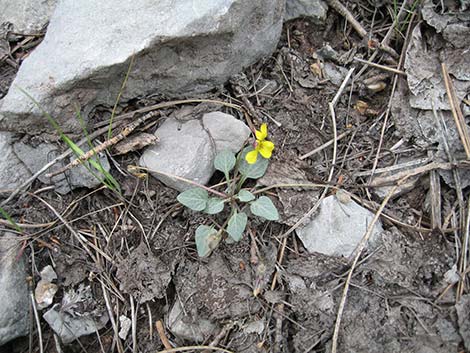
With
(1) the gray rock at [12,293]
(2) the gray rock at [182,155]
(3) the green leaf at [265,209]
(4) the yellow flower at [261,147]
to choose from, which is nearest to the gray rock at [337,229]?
(3) the green leaf at [265,209]

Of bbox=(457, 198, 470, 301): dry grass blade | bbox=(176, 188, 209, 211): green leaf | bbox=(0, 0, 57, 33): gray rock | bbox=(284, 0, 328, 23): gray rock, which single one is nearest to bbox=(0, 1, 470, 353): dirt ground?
bbox=(457, 198, 470, 301): dry grass blade

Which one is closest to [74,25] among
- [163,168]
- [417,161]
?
[163,168]

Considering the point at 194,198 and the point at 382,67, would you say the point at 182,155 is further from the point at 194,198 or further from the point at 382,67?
the point at 382,67

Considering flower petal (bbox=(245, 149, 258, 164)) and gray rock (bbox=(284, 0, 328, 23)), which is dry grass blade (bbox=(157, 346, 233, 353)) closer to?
flower petal (bbox=(245, 149, 258, 164))

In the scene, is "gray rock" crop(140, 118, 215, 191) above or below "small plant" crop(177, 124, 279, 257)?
above

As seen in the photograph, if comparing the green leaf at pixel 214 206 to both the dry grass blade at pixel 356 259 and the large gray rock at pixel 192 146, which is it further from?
the dry grass blade at pixel 356 259

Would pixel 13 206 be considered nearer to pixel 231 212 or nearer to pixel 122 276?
pixel 122 276
